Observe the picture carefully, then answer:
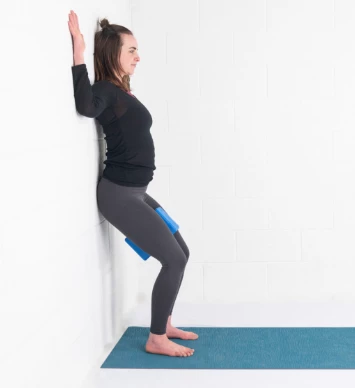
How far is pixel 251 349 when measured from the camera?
2.83 metres

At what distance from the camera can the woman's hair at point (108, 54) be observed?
2.80 m

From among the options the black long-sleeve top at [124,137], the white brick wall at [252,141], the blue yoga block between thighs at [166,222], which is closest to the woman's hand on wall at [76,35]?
the black long-sleeve top at [124,137]

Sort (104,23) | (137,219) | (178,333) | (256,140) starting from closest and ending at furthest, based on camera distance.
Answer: (137,219) → (104,23) → (178,333) → (256,140)

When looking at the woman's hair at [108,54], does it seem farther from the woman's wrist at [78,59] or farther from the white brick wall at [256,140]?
the white brick wall at [256,140]

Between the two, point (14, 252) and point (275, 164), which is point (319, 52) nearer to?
point (275, 164)

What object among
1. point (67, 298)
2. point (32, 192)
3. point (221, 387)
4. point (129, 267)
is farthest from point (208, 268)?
point (32, 192)

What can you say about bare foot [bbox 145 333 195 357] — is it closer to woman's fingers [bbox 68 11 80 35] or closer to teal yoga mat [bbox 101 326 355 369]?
teal yoga mat [bbox 101 326 355 369]

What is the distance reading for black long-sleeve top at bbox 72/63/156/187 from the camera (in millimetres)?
2705

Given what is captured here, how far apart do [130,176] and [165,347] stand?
2.47 feet

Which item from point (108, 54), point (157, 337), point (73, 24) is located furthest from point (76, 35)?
point (157, 337)

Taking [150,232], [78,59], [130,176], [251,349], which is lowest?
[251,349]

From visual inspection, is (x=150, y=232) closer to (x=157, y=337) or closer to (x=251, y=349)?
(x=157, y=337)

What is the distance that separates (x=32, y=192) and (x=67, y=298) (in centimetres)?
52

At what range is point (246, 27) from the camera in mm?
3557
